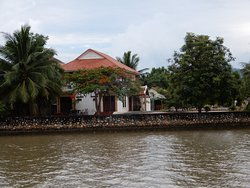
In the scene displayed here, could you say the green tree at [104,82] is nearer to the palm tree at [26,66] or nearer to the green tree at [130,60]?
the palm tree at [26,66]

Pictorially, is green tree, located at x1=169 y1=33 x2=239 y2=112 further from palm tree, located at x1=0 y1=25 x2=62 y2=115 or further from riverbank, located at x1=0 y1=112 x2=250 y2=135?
palm tree, located at x1=0 y1=25 x2=62 y2=115

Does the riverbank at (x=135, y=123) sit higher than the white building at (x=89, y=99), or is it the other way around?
the white building at (x=89, y=99)

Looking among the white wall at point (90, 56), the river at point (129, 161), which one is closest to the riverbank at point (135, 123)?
the river at point (129, 161)

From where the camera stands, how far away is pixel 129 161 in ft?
51.7

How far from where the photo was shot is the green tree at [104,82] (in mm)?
30358

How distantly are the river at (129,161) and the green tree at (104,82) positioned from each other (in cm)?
640

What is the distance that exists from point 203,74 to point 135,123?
19.9 ft

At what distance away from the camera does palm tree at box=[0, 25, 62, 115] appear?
29969 millimetres

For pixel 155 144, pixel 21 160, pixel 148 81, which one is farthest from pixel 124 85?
pixel 148 81

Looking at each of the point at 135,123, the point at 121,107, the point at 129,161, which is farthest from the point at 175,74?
the point at 129,161

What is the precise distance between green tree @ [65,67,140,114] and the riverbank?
7.71 feet

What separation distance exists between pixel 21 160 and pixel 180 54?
1684 centimetres

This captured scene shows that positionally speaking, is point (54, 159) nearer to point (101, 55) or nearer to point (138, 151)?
point (138, 151)

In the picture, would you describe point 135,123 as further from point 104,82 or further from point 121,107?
point 121,107
